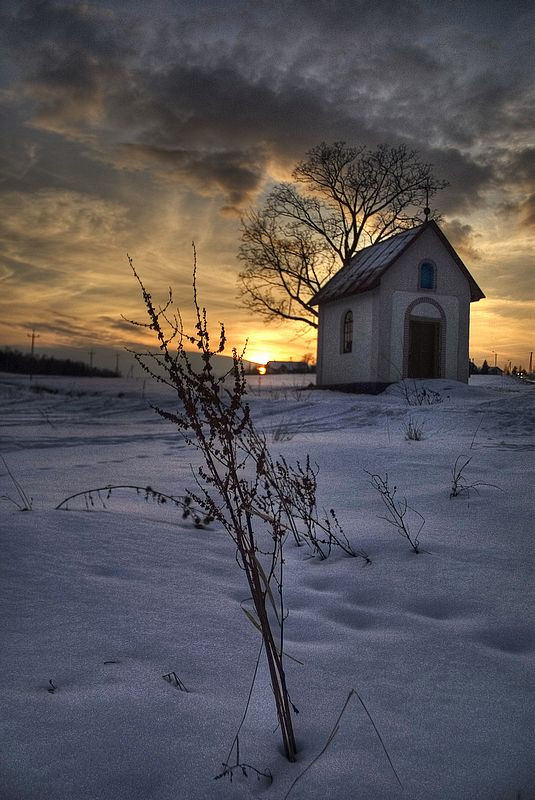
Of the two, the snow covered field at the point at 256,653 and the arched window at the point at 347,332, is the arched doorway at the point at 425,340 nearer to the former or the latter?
the arched window at the point at 347,332

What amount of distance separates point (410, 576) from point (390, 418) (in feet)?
21.9

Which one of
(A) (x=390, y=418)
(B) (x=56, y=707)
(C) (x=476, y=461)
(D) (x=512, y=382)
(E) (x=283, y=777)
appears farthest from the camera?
(D) (x=512, y=382)

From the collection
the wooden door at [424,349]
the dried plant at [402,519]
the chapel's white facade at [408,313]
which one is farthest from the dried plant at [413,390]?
the dried plant at [402,519]

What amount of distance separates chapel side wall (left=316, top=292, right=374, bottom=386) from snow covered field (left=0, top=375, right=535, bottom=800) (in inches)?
517

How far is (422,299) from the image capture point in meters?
16.7

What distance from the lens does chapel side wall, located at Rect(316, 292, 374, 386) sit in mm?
16734

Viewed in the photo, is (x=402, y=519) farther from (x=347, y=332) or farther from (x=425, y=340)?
(x=347, y=332)

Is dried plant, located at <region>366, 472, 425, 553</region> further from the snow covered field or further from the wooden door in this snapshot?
the wooden door

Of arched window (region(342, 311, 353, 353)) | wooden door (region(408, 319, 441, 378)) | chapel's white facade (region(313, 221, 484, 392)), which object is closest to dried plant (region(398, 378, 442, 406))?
chapel's white facade (region(313, 221, 484, 392))

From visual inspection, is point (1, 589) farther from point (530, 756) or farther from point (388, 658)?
point (530, 756)

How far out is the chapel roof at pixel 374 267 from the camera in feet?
53.3

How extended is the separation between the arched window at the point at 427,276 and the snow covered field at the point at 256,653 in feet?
45.4

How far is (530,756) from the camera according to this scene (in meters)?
1.33

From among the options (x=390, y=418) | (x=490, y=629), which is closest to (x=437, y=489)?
(x=490, y=629)
